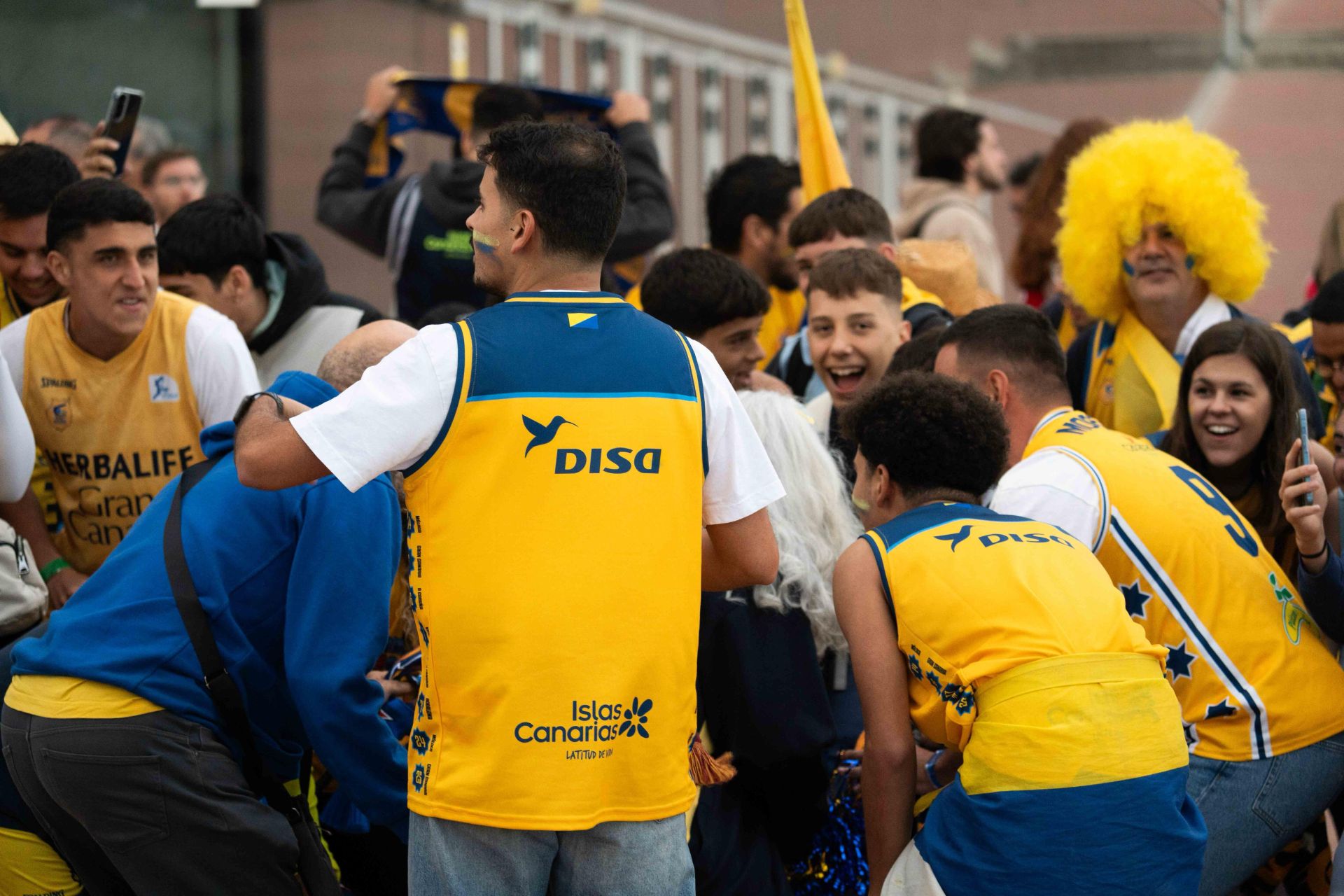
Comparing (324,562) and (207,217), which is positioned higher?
(207,217)

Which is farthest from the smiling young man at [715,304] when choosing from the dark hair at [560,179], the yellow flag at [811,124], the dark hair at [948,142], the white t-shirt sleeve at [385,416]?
the dark hair at [948,142]

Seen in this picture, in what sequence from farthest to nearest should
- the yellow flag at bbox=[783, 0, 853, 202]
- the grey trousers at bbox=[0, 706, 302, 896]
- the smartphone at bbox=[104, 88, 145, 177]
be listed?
the yellow flag at bbox=[783, 0, 853, 202] < the smartphone at bbox=[104, 88, 145, 177] < the grey trousers at bbox=[0, 706, 302, 896]

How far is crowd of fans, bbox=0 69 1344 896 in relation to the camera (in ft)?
8.20

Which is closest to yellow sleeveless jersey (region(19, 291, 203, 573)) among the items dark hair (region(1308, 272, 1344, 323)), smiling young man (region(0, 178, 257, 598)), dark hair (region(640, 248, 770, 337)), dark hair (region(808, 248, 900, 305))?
smiling young man (region(0, 178, 257, 598))

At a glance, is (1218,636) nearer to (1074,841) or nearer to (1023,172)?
(1074,841)

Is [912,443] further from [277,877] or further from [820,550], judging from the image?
[277,877]

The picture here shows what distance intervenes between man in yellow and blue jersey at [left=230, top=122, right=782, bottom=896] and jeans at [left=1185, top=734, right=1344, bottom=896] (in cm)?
141

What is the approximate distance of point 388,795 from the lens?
3084mm

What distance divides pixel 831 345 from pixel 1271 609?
1.69 metres

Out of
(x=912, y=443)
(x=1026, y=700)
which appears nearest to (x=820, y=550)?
(x=912, y=443)

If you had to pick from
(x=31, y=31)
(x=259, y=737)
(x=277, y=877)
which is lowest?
(x=277, y=877)

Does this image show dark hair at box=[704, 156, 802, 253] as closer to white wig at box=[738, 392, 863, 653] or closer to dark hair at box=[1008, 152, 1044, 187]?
white wig at box=[738, 392, 863, 653]

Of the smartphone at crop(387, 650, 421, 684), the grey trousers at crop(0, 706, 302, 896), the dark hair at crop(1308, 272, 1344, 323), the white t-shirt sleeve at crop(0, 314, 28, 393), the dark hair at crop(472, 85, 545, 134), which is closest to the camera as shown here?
the grey trousers at crop(0, 706, 302, 896)

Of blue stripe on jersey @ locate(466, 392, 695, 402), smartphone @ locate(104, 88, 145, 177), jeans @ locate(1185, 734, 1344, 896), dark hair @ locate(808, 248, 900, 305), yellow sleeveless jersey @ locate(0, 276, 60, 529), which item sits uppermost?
smartphone @ locate(104, 88, 145, 177)
